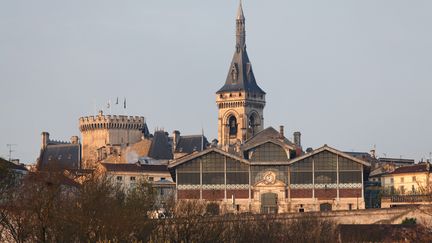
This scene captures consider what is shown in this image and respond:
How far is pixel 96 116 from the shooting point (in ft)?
641

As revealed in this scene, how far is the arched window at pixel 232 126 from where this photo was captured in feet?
612

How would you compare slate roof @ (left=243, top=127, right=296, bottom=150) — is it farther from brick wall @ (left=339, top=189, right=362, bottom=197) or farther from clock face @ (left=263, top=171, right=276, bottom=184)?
brick wall @ (left=339, top=189, right=362, bottom=197)

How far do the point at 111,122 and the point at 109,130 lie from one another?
1176 millimetres

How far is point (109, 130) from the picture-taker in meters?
194

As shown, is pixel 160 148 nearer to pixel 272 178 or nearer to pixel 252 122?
pixel 252 122

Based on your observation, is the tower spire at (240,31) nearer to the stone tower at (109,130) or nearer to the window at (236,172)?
the stone tower at (109,130)

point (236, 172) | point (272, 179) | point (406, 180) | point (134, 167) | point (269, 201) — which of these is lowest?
point (269, 201)

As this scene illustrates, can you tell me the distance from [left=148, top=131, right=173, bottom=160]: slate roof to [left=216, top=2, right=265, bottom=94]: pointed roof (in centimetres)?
2066

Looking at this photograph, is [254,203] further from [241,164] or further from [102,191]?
[102,191]

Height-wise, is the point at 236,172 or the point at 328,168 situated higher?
the point at 328,168

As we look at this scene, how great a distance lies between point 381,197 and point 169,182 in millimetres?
28216

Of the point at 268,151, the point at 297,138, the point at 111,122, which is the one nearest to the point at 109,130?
the point at 111,122

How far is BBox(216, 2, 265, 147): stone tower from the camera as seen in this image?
Result: 7426 inches

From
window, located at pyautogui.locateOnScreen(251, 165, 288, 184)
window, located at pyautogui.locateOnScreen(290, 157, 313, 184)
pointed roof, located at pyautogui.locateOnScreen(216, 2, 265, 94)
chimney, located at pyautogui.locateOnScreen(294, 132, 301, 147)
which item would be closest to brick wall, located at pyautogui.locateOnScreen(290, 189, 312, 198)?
window, located at pyautogui.locateOnScreen(290, 157, 313, 184)
